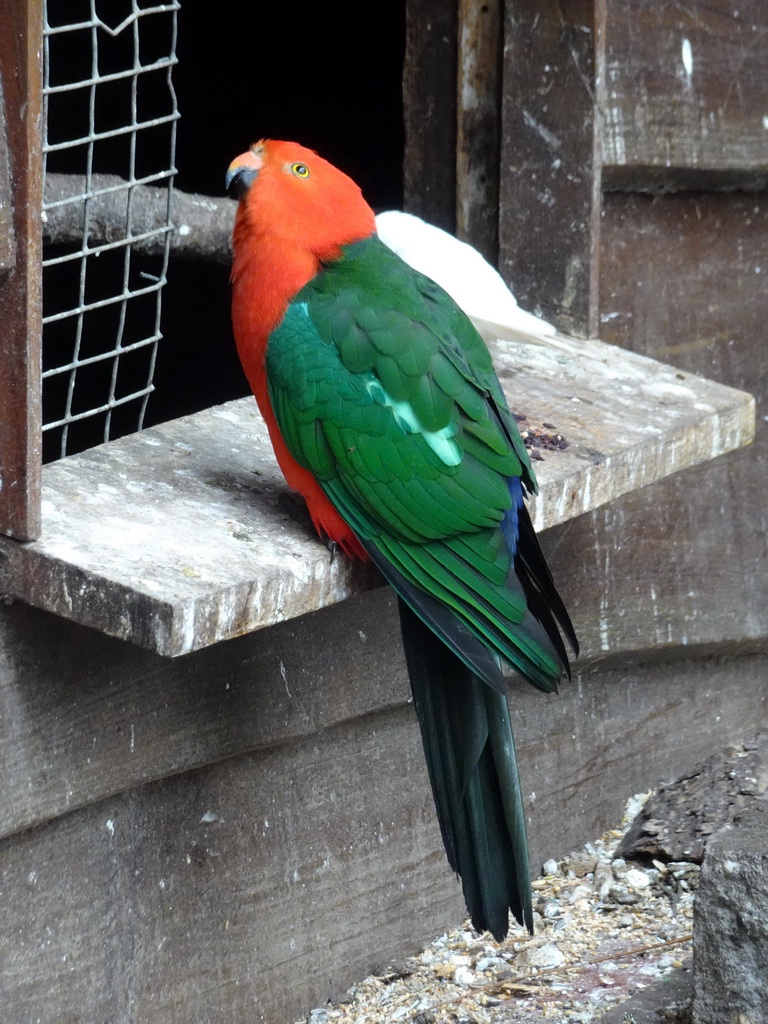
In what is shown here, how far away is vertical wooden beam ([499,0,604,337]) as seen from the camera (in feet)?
8.16

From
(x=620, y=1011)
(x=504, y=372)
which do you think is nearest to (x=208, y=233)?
(x=504, y=372)

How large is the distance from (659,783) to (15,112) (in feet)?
6.91

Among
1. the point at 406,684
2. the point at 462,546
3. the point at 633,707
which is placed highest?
the point at 462,546

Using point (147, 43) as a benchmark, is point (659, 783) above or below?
below

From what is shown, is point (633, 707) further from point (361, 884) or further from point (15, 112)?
point (15, 112)

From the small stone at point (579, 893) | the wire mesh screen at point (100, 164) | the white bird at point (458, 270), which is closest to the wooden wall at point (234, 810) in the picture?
the small stone at point (579, 893)

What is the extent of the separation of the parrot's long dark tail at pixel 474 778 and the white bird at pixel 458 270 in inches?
27.4

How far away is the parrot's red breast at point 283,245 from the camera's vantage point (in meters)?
1.88

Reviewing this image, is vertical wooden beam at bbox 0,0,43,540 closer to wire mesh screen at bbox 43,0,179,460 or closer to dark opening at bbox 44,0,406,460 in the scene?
wire mesh screen at bbox 43,0,179,460

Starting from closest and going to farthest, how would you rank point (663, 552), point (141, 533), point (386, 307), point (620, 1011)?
1. point (141, 533)
2. point (386, 307)
3. point (620, 1011)
4. point (663, 552)

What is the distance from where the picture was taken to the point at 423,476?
1822mm

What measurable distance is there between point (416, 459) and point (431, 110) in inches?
43.1

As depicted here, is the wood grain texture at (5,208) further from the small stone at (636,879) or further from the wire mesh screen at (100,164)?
the wire mesh screen at (100,164)

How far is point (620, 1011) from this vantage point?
212 cm
